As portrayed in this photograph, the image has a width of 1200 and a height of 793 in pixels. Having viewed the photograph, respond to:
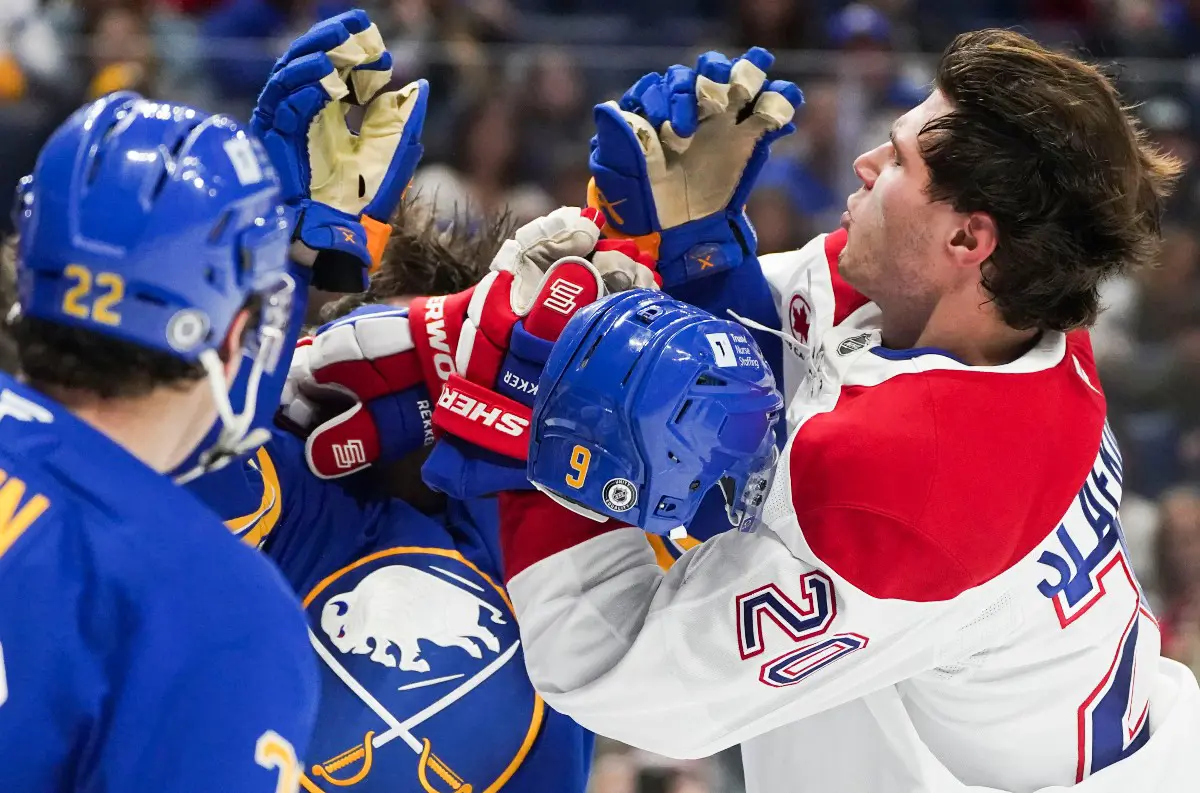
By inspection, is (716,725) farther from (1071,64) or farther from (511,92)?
(511,92)

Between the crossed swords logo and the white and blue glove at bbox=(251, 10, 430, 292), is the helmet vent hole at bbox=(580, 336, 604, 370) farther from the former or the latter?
the crossed swords logo

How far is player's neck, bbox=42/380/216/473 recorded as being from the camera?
125 centimetres

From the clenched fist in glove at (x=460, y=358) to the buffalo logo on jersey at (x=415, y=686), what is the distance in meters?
0.19

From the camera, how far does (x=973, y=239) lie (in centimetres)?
174

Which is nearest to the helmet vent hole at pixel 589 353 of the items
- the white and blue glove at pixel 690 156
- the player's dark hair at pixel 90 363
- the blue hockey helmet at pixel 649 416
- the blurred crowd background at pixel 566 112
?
the blue hockey helmet at pixel 649 416

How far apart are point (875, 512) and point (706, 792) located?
1.90m

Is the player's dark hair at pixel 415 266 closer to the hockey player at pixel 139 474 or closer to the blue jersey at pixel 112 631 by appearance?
the hockey player at pixel 139 474

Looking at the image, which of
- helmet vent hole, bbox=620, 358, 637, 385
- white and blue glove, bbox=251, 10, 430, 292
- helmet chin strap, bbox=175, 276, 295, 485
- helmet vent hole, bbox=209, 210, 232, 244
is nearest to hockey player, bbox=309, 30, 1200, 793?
helmet vent hole, bbox=620, 358, 637, 385

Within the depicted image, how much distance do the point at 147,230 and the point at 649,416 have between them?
0.57m

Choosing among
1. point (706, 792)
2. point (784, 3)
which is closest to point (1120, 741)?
point (706, 792)

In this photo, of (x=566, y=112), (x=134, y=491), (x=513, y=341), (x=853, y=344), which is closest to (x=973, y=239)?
(x=853, y=344)

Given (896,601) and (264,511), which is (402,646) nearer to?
(264,511)

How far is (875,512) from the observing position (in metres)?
1.58

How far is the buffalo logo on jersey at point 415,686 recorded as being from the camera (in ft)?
6.19
